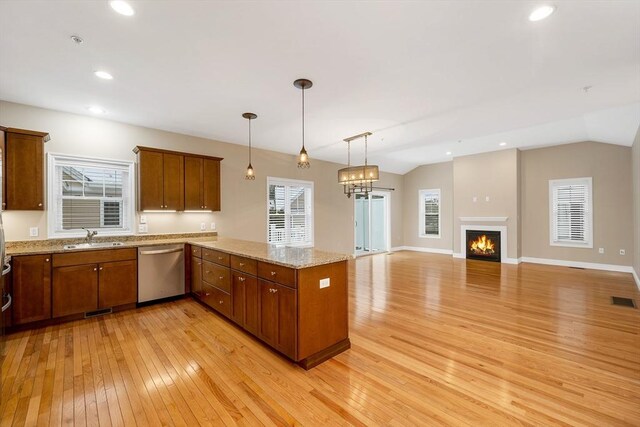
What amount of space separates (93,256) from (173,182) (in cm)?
155

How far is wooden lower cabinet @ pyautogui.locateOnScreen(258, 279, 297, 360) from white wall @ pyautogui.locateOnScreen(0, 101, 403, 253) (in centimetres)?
298

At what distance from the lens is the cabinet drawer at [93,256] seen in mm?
3450

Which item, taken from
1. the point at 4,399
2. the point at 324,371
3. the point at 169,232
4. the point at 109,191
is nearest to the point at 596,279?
the point at 324,371

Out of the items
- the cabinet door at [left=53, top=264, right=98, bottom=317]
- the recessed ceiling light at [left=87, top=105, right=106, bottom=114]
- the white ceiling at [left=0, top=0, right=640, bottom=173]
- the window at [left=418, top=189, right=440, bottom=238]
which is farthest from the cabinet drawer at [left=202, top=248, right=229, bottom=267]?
the window at [left=418, top=189, right=440, bottom=238]

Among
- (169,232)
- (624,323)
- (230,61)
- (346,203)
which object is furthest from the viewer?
(346,203)

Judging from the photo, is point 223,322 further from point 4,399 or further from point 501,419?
point 501,419

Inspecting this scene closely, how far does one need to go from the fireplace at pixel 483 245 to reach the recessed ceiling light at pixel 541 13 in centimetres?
650

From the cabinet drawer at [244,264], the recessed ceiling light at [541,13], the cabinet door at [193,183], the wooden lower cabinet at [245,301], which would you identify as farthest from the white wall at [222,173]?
the recessed ceiling light at [541,13]

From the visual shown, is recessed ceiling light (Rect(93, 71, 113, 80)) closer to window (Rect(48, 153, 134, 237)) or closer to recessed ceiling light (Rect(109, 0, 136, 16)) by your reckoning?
recessed ceiling light (Rect(109, 0, 136, 16))

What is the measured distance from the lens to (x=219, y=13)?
208cm

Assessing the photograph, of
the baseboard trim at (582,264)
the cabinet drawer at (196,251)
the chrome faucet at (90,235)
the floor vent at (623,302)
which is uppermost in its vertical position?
the chrome faucet at (90,235)

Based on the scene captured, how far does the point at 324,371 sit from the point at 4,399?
95.8 inches

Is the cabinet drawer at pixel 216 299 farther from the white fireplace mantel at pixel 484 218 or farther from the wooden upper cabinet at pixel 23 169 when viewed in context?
the white fireplace mantel at pixel 484 218

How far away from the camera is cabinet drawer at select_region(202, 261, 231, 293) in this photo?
11.2ft
